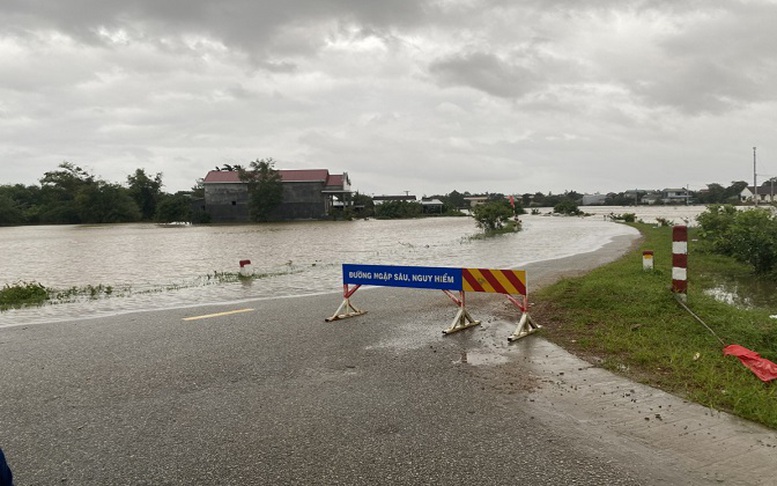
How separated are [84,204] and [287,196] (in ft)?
152

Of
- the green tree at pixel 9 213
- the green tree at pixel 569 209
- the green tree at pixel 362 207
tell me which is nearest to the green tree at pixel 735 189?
the green tree at pixel 569 209

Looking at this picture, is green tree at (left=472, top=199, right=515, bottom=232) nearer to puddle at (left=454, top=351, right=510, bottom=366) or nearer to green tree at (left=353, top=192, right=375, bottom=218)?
puddle at (left=454, top=351, right=510, bottom=366)

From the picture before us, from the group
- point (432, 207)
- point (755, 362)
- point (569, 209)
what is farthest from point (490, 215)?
point (432, 207)

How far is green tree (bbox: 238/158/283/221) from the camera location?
88.0 meters

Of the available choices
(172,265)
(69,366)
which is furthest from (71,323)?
(172,265)

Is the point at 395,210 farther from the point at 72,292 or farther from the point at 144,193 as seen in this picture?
the point at 72,292

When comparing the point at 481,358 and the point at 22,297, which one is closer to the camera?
the point at 481,358

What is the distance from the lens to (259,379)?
566cm

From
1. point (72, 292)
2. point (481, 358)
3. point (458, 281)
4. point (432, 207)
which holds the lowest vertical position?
point (72, 292)

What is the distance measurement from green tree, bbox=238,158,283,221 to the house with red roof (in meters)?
1.39

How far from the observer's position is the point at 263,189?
8794cm

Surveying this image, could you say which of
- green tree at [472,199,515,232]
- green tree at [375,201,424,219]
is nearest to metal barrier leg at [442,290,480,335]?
green tree at [472,199,515,232]

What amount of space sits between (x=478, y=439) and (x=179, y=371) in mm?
3802

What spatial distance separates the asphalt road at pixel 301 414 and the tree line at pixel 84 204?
9865 cm
